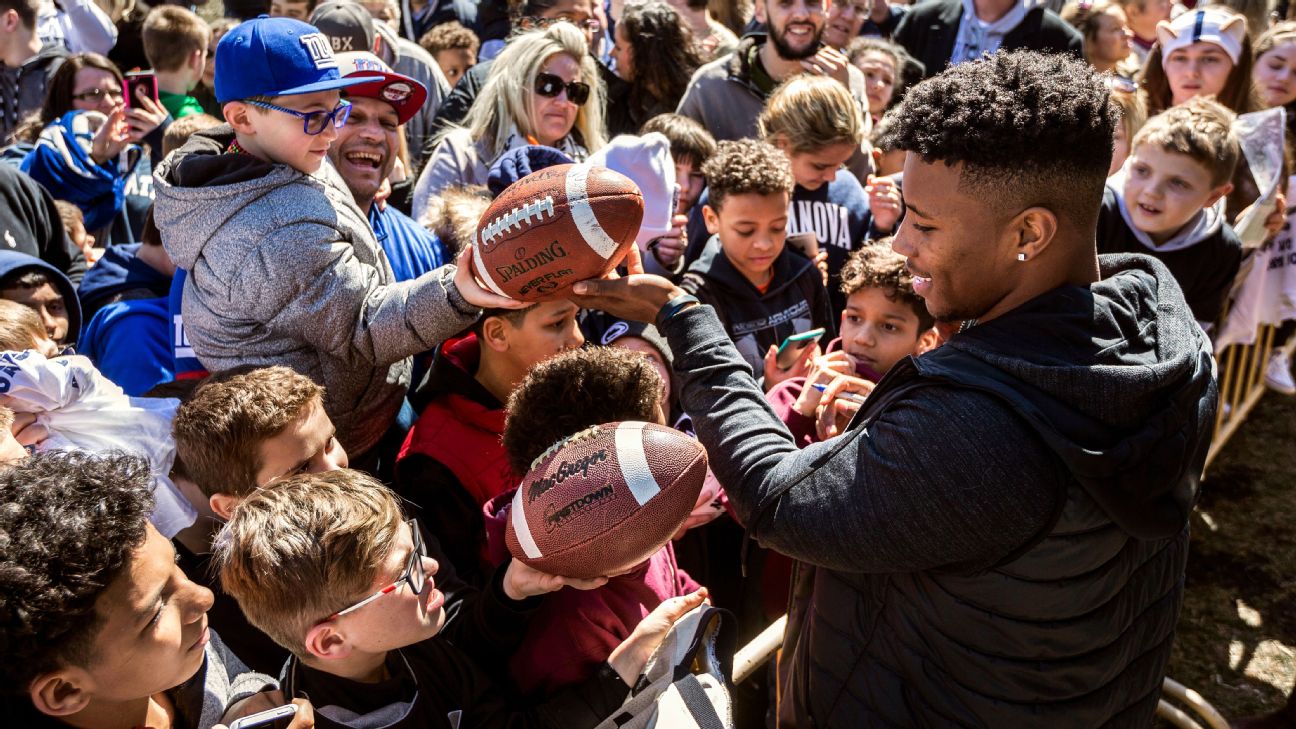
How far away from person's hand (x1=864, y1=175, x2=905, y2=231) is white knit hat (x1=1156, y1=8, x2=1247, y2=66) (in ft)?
8.38

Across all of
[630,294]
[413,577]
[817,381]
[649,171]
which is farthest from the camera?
[649,171]

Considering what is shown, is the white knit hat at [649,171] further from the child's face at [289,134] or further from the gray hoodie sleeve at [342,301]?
the gray hoodie sleeve at [342,301]

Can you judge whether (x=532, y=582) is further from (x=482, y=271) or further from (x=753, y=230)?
(x=753, y=230)

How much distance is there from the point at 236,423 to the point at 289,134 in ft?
2.91

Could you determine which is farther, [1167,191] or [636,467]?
[1167,191]

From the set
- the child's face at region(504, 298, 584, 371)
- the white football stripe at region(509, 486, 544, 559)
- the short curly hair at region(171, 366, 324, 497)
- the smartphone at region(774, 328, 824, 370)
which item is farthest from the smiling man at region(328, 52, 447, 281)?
the white football stripe at region(509, 486, 544, 559)

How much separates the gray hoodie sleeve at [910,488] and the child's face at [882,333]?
158 cm

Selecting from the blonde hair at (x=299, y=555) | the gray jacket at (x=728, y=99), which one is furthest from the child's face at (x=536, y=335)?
the gray jacket at (x=728, y=99)

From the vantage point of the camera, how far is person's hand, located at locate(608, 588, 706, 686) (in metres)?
2.23

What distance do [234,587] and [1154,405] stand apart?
1899 mm

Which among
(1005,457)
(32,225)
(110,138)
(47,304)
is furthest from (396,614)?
(110,138)

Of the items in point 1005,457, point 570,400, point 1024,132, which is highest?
point 1024,132

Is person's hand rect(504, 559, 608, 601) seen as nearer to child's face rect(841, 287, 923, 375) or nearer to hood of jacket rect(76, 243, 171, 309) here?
child's face rect(841, 287, 923, 375)

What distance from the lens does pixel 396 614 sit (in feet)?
6.81
